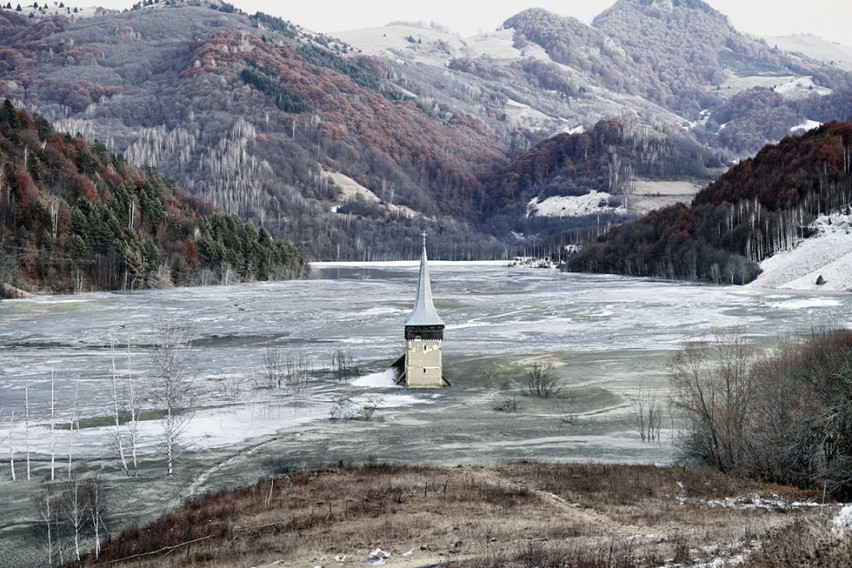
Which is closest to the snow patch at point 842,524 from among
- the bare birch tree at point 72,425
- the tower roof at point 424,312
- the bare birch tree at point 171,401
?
the bare birch tree at point 171,401

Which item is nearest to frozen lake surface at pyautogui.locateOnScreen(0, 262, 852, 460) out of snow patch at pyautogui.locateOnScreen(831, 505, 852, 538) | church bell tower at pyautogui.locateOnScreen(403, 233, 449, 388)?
church bell tower at pyautogui.locateOnScreen(403, 233, 449, 388)

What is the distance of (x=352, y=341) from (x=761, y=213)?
115193 millimetres

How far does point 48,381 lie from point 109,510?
28994 mm

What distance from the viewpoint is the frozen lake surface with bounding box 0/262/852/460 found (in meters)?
47.4

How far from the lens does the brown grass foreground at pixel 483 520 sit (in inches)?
868

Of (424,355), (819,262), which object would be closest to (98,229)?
(424,355)

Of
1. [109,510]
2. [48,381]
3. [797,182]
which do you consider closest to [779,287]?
[797,182]

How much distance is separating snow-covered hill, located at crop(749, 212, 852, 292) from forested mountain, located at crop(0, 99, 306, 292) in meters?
102

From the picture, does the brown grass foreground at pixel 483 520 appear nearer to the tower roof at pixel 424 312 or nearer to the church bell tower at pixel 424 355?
the church bell tower at pixel 424 355

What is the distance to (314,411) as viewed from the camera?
49.7 metres

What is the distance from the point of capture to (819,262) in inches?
5438

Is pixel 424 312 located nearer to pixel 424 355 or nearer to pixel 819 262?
pixel 424 355

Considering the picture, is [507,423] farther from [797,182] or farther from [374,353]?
[797,182]

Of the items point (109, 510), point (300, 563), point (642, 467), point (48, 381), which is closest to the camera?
point (300, 563)
